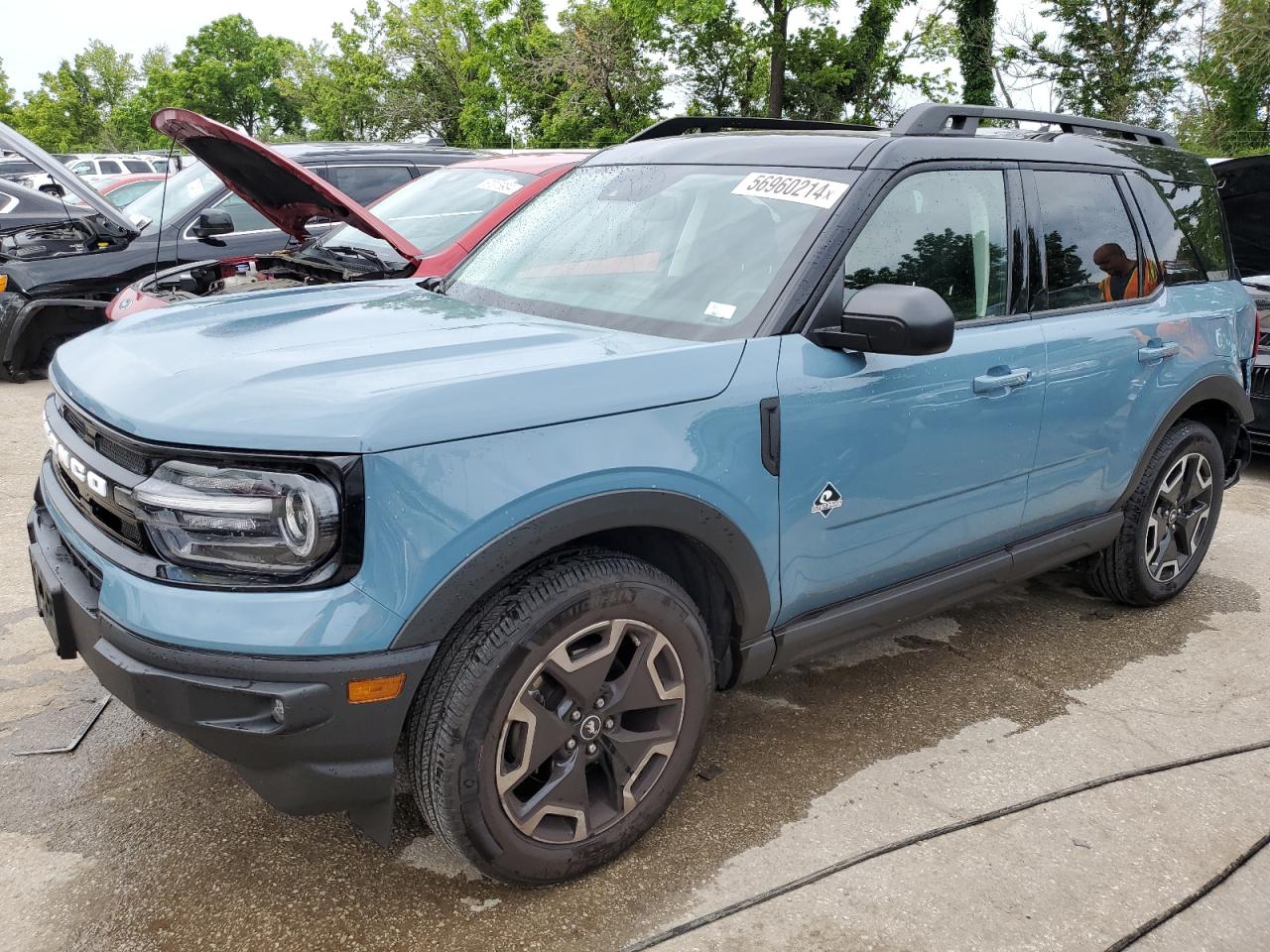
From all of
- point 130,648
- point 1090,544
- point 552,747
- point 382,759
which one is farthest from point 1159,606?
point 130,648

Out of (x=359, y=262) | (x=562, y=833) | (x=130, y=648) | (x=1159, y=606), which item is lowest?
(x=1159, y=606)

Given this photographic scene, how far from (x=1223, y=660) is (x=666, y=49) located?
29351 mm

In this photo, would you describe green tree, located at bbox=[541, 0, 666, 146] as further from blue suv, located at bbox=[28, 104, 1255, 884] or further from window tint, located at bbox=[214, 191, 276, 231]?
blue suv, located at bbox=[28, 104, 1255, 884]

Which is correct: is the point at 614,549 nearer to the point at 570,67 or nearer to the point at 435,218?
the point at 435,218

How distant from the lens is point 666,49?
3006 centimetres

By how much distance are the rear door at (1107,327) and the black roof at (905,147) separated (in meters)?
0.08

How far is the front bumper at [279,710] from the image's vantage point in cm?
197

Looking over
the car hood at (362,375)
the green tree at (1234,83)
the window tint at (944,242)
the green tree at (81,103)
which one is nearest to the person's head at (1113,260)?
the window tint at (944,242)

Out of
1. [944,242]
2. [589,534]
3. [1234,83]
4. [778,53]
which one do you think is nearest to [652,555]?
[589,534]

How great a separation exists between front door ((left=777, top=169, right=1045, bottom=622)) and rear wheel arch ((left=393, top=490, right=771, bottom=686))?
148mm

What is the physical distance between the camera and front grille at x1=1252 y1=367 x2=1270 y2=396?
631 cm

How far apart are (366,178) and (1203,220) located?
579 cm

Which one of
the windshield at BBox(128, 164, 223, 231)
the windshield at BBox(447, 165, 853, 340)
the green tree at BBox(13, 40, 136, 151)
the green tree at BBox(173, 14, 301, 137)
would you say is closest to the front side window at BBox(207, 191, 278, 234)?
the windshield at BBox(128, 164, 223, 231)

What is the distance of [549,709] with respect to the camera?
91.9 inches
